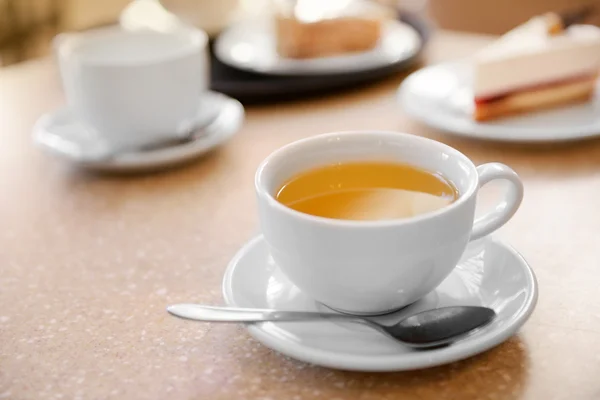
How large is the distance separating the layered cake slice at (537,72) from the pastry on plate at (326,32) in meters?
0.26

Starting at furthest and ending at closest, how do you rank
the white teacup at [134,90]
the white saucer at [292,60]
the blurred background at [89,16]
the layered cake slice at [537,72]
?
1. the blurred background at [89,16]
2. the white saucer at [292,60]
3. the layered cake slice at [537,72]
4. the white teacup at [134,90]

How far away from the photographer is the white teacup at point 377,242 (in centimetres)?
52

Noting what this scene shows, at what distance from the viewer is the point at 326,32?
138 centimetres

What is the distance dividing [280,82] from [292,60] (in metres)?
0.10

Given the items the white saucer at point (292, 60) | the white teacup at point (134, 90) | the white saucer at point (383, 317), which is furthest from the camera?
the white saucer at point (292, 60)

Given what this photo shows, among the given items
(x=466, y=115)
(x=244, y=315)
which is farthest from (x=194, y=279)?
(x=466, y=115)

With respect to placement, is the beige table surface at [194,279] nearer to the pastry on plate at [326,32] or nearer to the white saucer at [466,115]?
the white saucer at [466,115]

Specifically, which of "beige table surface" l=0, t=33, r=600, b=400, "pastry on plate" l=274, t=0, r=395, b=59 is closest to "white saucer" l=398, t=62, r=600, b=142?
"beige table surface" l=0, t=33, r=600, b=400

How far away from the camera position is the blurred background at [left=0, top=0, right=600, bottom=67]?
2086mm

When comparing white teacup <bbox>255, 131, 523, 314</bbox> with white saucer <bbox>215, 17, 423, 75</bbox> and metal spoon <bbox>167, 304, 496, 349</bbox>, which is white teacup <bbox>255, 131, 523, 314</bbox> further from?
white saucer <bbox>215, 17, 423, 75</bbox>

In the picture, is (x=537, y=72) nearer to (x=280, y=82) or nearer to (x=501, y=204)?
(x=280, y=82)

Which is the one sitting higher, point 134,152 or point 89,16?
point 134,152

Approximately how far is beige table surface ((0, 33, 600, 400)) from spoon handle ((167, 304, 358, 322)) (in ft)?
0.12

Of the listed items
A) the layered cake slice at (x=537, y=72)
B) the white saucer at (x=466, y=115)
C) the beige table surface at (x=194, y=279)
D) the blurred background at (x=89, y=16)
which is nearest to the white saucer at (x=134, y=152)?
the beige table surface at (x=194, y=279)
